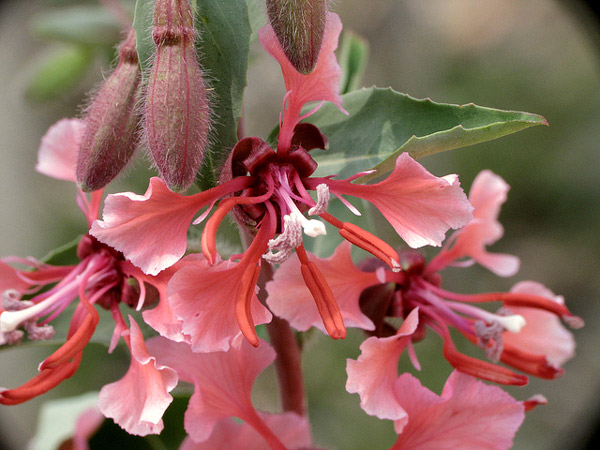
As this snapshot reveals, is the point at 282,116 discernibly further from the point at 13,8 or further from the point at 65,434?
the point at 13,8

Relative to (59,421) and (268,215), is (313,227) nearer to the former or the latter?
(268,215)

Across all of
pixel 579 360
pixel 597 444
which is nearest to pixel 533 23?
pixel 579 360

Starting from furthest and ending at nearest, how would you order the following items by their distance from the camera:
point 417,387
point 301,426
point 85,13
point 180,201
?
point 85,13, point 301,426, point 417,387, point 180,201

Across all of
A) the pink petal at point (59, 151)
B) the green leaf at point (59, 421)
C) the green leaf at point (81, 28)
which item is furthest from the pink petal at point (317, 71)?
the green leaf at point (81, 28)

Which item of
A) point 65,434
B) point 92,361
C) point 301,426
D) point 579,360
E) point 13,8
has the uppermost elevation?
point 301,426

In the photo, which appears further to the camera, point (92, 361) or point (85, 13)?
point (92, 361)

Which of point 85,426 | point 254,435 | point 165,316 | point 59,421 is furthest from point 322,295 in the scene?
point 59,421

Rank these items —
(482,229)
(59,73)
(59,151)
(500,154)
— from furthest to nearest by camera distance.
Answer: (500,154)
(59,73)
(482,229)
(59,151)

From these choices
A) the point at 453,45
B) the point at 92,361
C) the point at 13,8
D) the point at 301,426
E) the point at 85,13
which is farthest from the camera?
the point at 453,45
